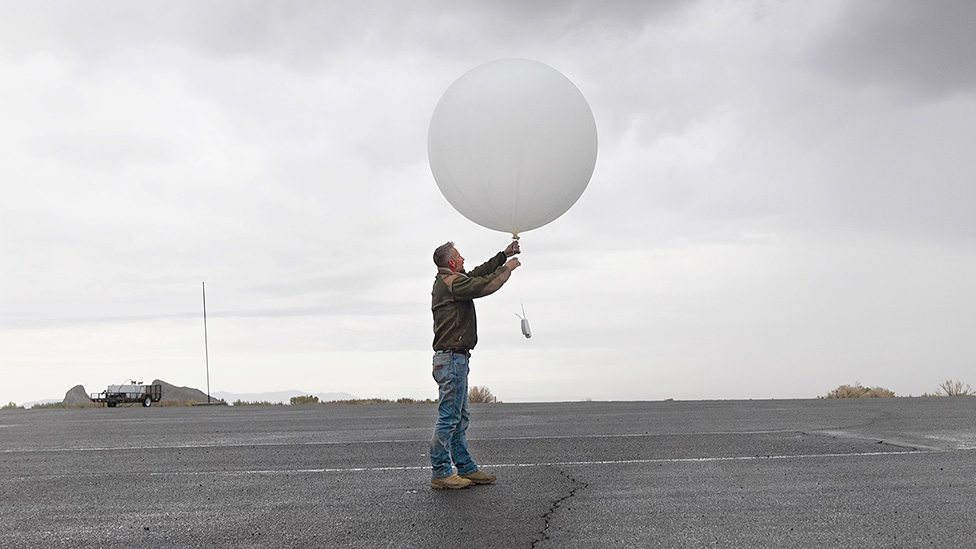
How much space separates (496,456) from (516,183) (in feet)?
10.8

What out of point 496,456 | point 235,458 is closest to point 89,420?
point 235,458

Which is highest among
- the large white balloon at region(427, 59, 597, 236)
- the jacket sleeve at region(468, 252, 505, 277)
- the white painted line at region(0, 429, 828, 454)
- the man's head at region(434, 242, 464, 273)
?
the large white balloon at region(427, 59, 597, 236)

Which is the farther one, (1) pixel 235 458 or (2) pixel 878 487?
(1) pixel 235 458

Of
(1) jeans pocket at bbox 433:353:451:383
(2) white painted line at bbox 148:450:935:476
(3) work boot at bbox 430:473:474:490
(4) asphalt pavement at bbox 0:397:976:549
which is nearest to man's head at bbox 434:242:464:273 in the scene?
(1) jeans pocket at bbox 433:353:451:383

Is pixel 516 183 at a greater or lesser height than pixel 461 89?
lesser

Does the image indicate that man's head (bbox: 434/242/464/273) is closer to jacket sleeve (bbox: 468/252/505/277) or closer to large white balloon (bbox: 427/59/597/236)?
jacket sleeve (bbox: 468/252/505/277)

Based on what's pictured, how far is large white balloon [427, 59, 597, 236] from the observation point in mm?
7680

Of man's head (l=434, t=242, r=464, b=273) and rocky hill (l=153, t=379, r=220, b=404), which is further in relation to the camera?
rocky hill (l=153, t=379, r=220, b=404)

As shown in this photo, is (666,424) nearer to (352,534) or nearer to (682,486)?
(682,486)

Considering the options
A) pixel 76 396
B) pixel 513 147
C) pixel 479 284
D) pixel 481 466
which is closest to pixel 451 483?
pixel 481 466

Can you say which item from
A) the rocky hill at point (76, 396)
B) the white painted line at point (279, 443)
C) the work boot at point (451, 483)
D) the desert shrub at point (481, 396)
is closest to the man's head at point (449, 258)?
the work boot at point (451, 483)

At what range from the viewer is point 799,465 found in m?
8.55

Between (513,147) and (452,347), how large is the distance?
1866mm

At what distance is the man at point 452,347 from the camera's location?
721 cm
